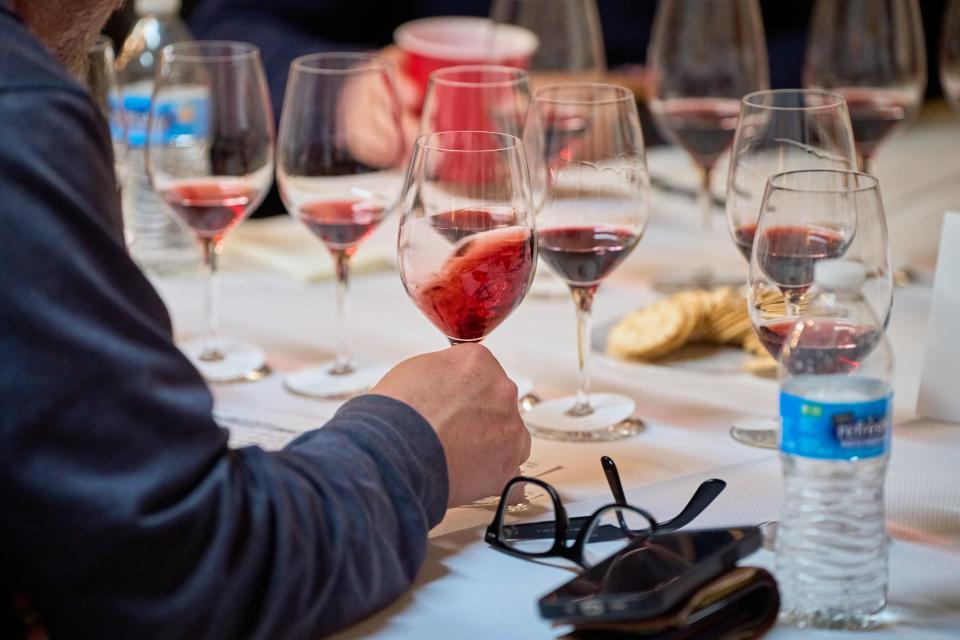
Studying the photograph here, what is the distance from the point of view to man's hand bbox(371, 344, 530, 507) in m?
0.82

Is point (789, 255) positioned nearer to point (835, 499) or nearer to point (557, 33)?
point (835, 499)

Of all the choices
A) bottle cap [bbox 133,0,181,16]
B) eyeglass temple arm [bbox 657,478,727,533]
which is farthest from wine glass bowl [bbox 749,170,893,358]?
bottle cap [bbox 133,0,181,16]

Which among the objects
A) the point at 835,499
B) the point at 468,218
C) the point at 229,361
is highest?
the point at 468,218

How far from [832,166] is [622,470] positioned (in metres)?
0.29

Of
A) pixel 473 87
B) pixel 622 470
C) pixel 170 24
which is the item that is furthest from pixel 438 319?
pixel 170 24

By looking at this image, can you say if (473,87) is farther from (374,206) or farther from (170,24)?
(170,24)

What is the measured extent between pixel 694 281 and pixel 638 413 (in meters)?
0.40

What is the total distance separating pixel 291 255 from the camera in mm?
1536

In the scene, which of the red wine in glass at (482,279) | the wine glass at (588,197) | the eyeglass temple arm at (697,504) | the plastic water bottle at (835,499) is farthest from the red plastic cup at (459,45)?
the plastic water bottle at (835,499)

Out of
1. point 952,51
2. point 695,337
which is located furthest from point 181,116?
point 952,51

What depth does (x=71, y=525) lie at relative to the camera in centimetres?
63

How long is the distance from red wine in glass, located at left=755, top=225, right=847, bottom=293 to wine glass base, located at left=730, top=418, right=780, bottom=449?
16 centimetres

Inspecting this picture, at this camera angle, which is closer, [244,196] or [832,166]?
[832,166]

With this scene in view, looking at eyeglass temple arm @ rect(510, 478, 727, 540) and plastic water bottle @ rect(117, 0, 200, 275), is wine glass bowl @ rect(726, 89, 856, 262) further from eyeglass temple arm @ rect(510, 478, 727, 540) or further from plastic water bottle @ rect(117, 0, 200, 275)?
plastic water bottle @ rect(117, 0, 200, 275)
